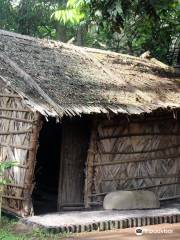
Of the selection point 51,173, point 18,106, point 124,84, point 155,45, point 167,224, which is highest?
point 155,45

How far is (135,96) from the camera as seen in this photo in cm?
1027

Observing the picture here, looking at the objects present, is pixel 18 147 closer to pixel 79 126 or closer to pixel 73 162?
pixel 73 162

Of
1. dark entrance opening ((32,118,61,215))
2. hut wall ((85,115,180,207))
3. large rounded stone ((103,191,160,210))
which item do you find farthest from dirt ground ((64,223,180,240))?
dark entrance opening ((32,118,61,215))

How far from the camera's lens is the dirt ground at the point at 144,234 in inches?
318

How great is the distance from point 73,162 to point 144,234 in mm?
2460

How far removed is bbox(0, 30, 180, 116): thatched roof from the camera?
8961 mm

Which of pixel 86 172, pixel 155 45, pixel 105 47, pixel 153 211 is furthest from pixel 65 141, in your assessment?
pixel 105 47

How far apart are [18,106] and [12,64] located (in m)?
1.03

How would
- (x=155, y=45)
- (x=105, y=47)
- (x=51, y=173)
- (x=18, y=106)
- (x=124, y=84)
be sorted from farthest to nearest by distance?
(x=105, y=47), (x=155, y=45), (x=51, y=173), (x=124, y=84), (x=18, y=106)

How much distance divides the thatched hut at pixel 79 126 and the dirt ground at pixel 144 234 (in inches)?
55.3

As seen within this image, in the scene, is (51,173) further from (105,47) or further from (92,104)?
(105,47)

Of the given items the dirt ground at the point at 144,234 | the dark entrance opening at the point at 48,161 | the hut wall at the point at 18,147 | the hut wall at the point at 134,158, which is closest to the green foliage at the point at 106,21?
the hut wall at the point at 134,158

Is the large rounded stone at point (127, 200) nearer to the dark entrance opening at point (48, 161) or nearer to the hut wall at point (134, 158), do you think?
the hut wall at point (134, 158)

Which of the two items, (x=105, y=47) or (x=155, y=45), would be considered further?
(x=105, y=47)
